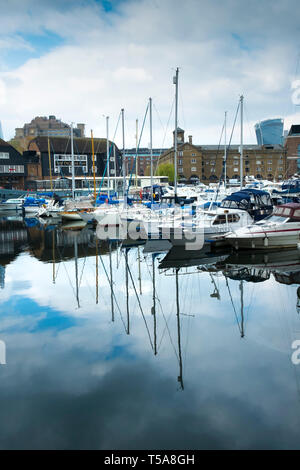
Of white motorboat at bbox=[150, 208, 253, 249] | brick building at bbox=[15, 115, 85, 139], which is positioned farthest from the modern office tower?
brick building at bbox=[15, 115, 85, 139]

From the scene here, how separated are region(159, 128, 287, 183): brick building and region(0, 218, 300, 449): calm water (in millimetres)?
95132

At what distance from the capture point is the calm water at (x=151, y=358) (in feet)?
21.6

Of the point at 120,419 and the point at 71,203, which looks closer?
the point at 120,419

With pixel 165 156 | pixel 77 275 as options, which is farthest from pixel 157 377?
pixel 165 156

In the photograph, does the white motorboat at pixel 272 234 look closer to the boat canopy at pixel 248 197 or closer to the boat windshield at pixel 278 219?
the boat windshield at pixel 278 219

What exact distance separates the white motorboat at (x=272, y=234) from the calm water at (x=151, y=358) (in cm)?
279

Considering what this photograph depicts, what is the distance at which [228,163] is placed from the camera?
365 feet

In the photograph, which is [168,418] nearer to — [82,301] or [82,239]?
[82,301]

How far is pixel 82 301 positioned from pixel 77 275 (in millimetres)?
3777

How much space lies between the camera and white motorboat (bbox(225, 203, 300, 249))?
20750 mm

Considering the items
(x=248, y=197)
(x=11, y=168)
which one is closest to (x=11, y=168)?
(x=11, y=168)

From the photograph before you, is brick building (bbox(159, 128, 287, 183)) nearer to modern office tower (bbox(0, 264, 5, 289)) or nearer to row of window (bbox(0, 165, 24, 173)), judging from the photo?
row of window (bbox(0, 165, 24, 173))
